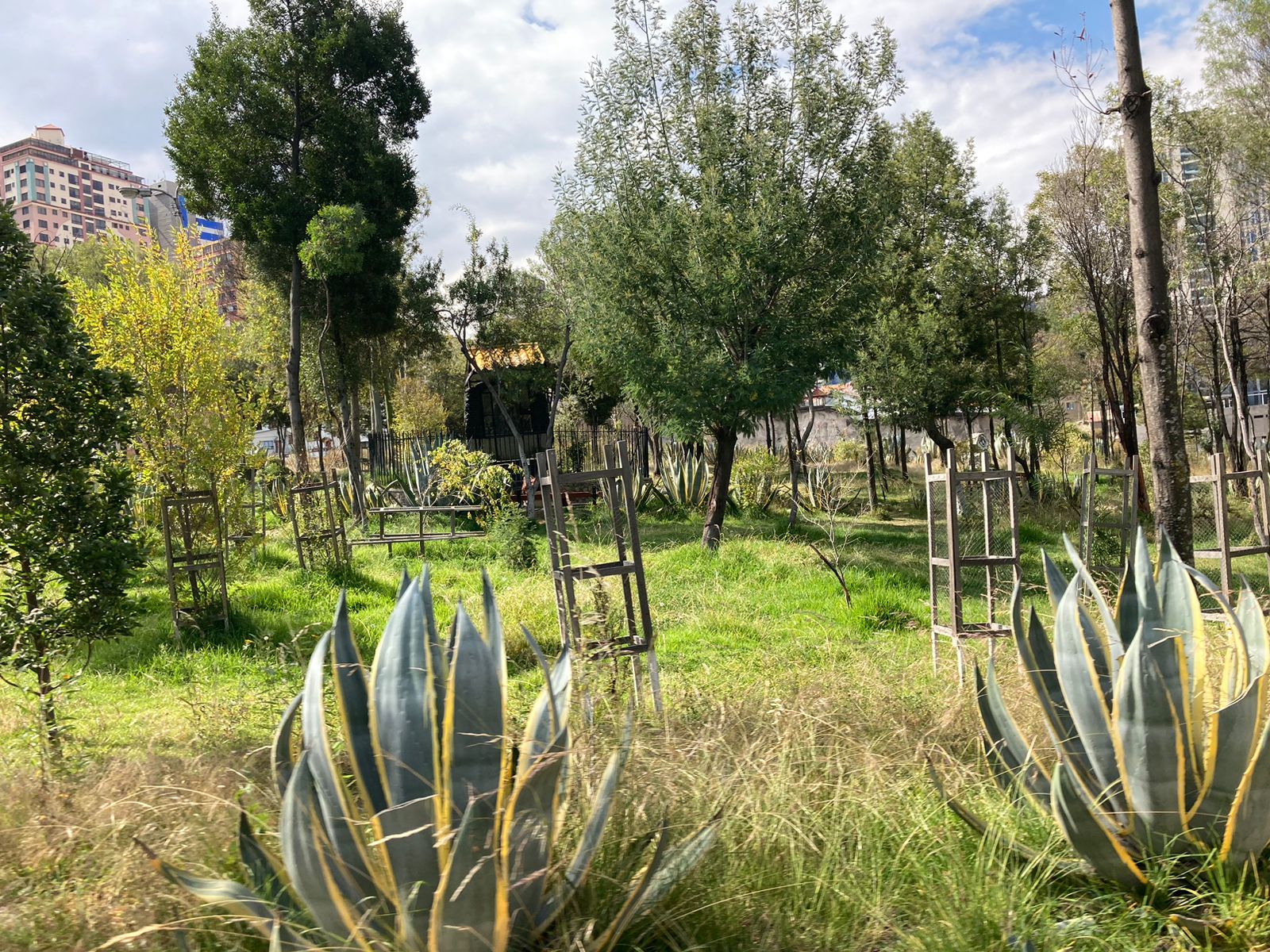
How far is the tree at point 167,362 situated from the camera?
38.1 ft

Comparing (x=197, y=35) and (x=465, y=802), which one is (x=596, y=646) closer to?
(x=465, y=802)

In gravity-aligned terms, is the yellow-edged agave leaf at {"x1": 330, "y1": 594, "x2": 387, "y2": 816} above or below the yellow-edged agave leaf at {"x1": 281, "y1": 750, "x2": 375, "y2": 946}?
above

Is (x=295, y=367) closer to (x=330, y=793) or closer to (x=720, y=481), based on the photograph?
(x=720, y=481)

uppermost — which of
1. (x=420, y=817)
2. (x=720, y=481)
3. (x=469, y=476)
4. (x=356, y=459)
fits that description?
(x=356, y=459)

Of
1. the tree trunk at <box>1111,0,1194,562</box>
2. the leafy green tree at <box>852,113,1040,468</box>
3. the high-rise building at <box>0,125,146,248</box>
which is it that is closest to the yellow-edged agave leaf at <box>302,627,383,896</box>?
the tree trunk at <box>1111,0,1194,562</box>

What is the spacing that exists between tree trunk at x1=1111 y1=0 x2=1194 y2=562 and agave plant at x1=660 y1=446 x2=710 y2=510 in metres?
11.0

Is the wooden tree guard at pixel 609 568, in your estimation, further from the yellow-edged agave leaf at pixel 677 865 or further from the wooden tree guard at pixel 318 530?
the wooden tree guard at pixel 318 530

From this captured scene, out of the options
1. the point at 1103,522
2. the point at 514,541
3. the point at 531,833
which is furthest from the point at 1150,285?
the point at 514,541

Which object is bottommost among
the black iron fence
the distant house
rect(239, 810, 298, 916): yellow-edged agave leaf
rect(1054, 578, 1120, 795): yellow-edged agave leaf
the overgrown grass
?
the overgrown grass

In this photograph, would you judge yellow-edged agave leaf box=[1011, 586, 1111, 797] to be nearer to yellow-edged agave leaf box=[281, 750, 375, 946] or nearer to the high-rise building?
yellow-edged agave leaf box=[281, 750, 375, 946]

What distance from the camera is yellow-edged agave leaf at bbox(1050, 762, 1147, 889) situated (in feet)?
7.63

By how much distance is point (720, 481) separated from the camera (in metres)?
13.4

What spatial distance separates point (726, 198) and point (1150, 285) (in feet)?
24.6

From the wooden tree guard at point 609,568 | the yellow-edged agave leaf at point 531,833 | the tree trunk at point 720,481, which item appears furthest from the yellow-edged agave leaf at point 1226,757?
the tree trunk at point 720,481
